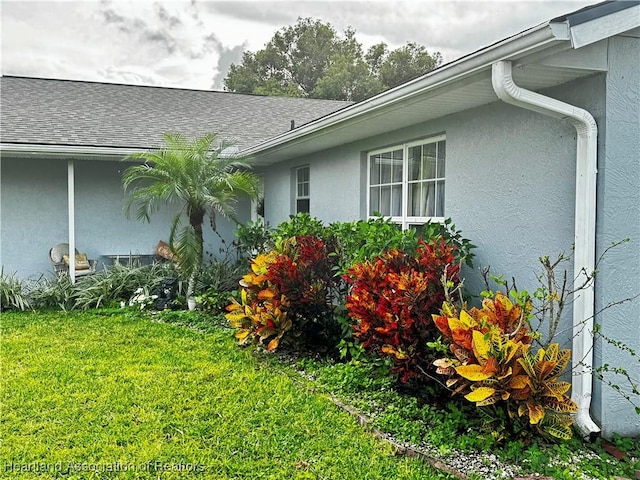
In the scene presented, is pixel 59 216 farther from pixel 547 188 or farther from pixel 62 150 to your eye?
pixel 547 188

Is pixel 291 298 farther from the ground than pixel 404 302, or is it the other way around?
pixel 404 302

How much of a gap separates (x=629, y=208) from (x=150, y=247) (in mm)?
8674

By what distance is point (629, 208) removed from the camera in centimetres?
376

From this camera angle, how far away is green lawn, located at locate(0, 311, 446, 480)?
3328 millimetres

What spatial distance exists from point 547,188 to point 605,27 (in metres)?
1.25

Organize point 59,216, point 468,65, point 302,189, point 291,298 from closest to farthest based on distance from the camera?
point 468,65 → point 291,298 → point 302,189 → point 59,216

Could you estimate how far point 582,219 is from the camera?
370cm

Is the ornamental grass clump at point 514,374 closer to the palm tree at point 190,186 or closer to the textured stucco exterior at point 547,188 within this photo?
the textured stucco exterior at point 547,188

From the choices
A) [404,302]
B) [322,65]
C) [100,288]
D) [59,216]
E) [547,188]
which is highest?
[322,65]

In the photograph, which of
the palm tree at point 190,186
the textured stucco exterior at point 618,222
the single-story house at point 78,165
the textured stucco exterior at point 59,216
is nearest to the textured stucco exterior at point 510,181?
the textured stucco exterior at point 618,222

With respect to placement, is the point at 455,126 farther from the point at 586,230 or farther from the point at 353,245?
the point at 586,230

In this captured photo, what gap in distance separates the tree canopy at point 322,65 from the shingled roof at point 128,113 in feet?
59.4

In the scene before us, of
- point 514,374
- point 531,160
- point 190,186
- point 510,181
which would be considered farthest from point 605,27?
point 190,186

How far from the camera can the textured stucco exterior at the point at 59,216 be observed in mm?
9406
